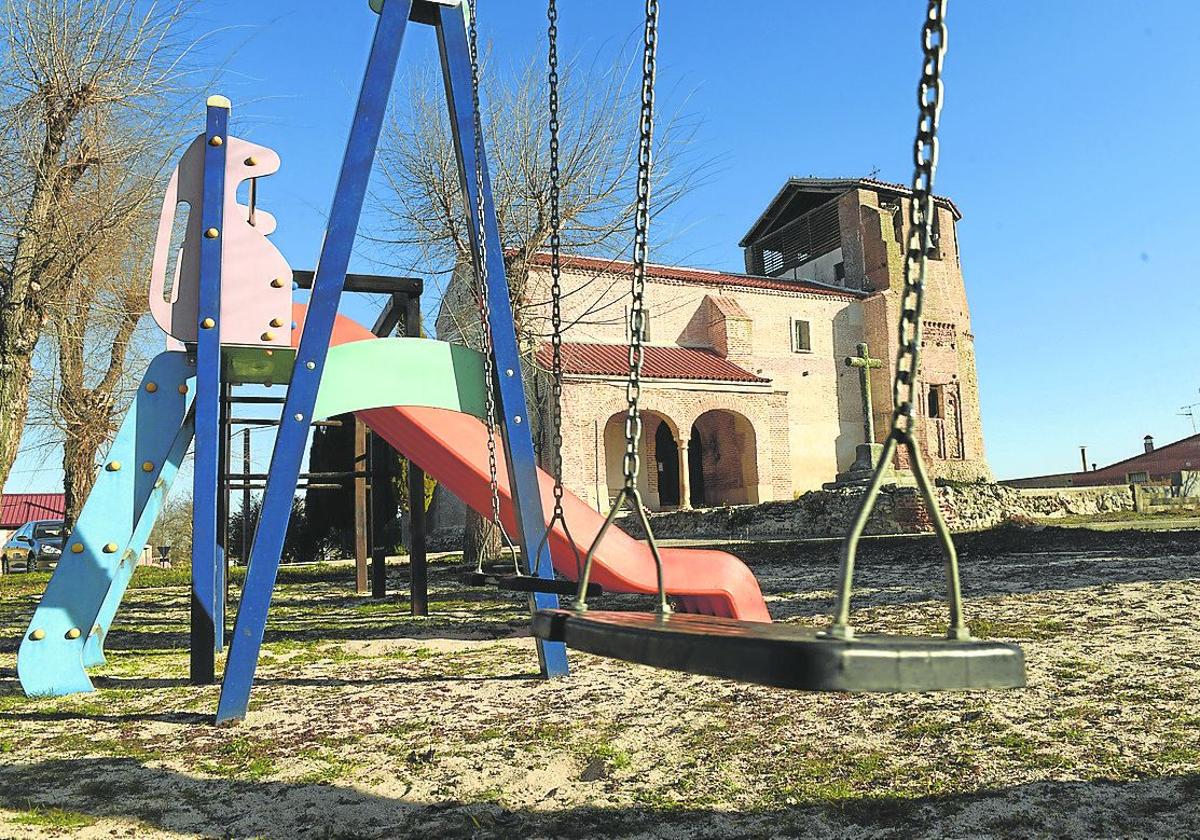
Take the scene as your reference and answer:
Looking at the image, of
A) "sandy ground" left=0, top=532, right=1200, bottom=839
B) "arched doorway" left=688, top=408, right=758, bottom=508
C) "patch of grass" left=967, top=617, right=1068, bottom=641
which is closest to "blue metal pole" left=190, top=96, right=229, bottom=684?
"sandy ground" left=0, top=532, right=1200, bottom=839

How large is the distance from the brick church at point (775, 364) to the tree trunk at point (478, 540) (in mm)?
8699

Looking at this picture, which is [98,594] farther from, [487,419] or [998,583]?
[998,583]

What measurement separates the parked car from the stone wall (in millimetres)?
12971

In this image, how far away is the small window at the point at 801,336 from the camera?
1046 inches

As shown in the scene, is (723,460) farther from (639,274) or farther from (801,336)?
(639,274)

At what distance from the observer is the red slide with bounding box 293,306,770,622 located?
4453 millimetres

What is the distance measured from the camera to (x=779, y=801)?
2150mm

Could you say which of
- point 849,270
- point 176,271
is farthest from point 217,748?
point 849,270

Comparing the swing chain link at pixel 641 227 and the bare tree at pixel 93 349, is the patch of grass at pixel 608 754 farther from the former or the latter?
the bare tree at pixel 93 349

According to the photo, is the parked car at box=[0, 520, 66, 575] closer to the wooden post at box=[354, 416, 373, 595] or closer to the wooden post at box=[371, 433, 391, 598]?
the wooden post at box=[354, 416, 373, 595]

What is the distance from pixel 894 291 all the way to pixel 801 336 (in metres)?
3.84

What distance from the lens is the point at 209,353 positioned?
3.66 meters

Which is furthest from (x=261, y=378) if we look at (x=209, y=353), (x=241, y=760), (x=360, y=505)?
(x=360, y=505)

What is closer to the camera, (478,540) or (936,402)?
(478,540)
